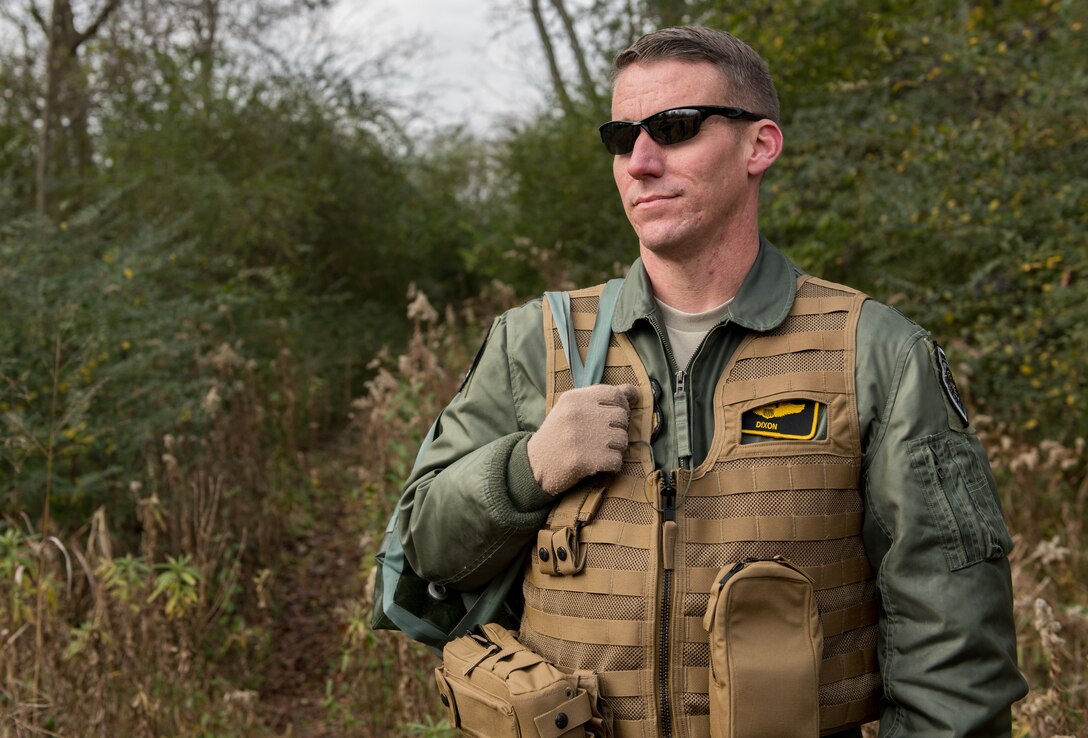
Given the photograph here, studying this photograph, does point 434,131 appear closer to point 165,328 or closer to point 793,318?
point 165,328

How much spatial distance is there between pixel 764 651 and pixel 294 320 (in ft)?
30.2

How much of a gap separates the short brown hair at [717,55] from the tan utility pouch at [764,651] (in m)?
0.88

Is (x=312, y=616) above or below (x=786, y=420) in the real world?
below

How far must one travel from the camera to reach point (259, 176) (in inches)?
400

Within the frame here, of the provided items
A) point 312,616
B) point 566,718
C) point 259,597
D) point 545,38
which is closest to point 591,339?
point 566,718

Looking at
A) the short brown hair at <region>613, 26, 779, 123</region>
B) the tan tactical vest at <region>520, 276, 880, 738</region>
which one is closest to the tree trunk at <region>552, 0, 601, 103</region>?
the short brown hair at <region>613, 26, 779, 123</region>

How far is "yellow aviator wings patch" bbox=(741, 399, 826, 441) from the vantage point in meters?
1.69

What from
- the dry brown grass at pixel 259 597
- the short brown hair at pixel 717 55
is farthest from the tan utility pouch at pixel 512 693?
the dry brown grass at pixel 259 597

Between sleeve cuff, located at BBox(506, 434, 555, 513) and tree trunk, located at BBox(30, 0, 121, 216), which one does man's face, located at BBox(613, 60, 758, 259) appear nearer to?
sleeve cuff, located at BBox(506, 434, 555, 513)

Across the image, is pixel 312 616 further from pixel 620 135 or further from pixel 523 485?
pixel 620 135

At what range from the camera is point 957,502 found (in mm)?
1607

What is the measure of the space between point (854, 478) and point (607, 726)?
0.61 meters

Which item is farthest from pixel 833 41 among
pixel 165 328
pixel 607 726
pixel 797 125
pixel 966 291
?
pixel 607 726

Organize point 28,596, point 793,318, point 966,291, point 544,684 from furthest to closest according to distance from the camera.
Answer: point 966,291 → point 28,596 → point 793,318 → point 544,684
